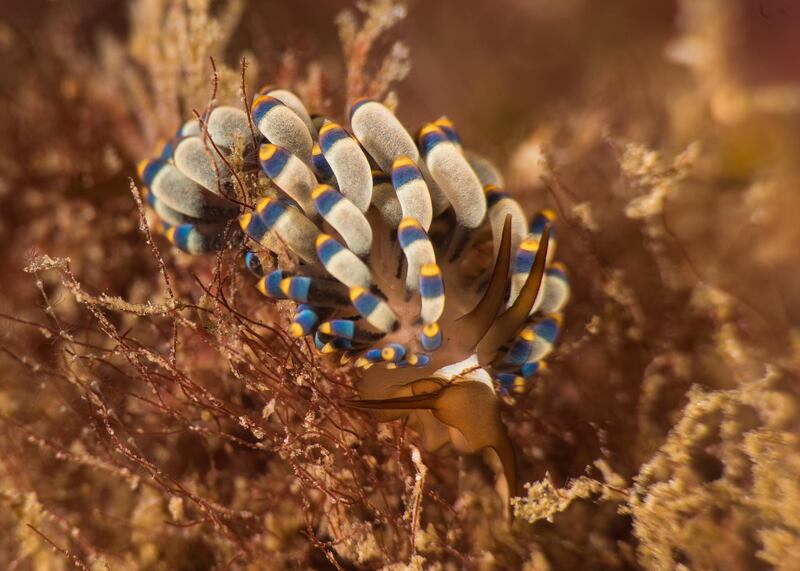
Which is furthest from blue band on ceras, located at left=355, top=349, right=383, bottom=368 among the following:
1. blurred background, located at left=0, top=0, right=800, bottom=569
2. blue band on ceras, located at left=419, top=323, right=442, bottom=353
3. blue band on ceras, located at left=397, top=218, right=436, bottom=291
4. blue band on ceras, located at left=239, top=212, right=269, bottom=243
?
blurred background, located at left=0, top=0, right=800, bottom=569

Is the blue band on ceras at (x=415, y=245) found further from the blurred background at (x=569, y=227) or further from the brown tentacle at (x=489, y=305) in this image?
the blurred background at (x=569, y=227)

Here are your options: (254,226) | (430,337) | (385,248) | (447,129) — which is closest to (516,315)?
(430,337)

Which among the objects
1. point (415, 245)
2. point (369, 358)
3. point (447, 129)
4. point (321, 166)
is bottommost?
point (369, 358)

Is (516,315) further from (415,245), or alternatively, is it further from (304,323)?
(304,323)

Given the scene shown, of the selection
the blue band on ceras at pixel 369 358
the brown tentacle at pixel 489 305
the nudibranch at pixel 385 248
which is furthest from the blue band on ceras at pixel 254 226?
the brown tentacle at pixel 489 305

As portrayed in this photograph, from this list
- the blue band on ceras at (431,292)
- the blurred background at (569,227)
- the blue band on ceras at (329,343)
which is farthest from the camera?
the blurred background at (569,227)
